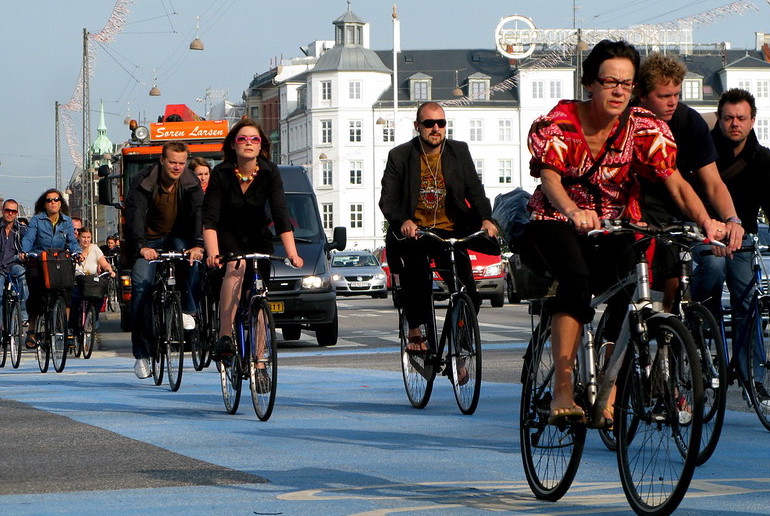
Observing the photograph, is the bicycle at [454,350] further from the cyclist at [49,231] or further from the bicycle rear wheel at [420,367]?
the cyclist at [49,231]

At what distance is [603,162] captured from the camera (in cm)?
622

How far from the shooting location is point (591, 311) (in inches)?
239

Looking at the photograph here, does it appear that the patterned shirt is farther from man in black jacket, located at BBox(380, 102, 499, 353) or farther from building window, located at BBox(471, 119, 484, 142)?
building window, located at BBox(471, 119, 484, 142)

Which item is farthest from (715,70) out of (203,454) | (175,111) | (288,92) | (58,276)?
(203,454)

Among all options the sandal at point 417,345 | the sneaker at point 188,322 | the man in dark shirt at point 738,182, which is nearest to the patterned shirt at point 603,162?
the man in dark shirt at point 738,182

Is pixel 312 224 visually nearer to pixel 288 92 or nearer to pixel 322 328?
pixel 322 328

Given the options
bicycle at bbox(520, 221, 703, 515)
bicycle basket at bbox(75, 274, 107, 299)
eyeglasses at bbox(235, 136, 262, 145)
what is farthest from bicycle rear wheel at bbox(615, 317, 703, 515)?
bicycle basket at bbox(75, 274, 107, 299)

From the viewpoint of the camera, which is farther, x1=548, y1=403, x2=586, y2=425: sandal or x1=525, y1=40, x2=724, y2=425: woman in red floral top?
x1=525, y1=40, x2=724, y2=425: woman in red floral top

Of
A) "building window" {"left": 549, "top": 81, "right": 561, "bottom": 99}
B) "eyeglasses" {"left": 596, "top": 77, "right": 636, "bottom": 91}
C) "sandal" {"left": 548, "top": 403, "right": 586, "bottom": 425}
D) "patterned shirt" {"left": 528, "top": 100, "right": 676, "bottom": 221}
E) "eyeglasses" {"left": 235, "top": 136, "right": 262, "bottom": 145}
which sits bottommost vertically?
"sandal" {"left": 548, "top": 403, "right": 586, "bottom": 425}

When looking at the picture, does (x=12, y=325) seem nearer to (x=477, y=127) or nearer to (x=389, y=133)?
(x=389, y=133)

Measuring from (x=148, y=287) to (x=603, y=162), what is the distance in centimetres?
698

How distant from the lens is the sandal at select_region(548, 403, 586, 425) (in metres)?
5.95

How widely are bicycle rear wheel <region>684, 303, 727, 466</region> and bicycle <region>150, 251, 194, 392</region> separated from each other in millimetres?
5408

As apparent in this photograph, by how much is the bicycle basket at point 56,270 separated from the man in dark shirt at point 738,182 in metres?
8.44
